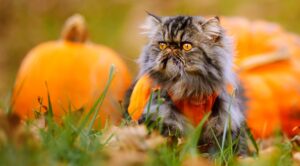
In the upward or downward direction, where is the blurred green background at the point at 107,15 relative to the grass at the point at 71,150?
upward

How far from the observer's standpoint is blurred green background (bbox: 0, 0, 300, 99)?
6805 millimetres

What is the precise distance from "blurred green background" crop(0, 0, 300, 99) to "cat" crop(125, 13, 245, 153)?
12.3ft

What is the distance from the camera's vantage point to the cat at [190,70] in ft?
8.96

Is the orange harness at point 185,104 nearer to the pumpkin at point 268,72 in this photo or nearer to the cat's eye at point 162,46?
the cat's eye at point 162,46

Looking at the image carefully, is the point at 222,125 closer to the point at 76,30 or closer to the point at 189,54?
the point at 189,54

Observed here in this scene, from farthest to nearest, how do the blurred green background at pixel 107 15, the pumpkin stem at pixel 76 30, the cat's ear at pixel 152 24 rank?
1. the blurred green background at pixel 107 15
2. the pumpkin stem at pixel 76 30
3. the cat's ear at pixel 152 24

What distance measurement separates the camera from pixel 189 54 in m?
2.73

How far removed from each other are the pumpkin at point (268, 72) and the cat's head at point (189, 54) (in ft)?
3.80

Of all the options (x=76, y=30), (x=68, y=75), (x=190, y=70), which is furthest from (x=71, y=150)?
(x=76, y=30)

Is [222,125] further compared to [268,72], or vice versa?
[268,72]

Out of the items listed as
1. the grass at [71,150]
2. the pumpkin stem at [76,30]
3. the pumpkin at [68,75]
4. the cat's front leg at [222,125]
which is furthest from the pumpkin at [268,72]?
the grass at [71,150]

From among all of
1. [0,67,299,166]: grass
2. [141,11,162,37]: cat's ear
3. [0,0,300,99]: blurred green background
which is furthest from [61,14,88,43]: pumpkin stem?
[0,67,299,166]: grass

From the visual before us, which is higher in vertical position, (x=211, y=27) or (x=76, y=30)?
(x=211, y=27)

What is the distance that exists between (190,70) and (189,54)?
0.06 metres
